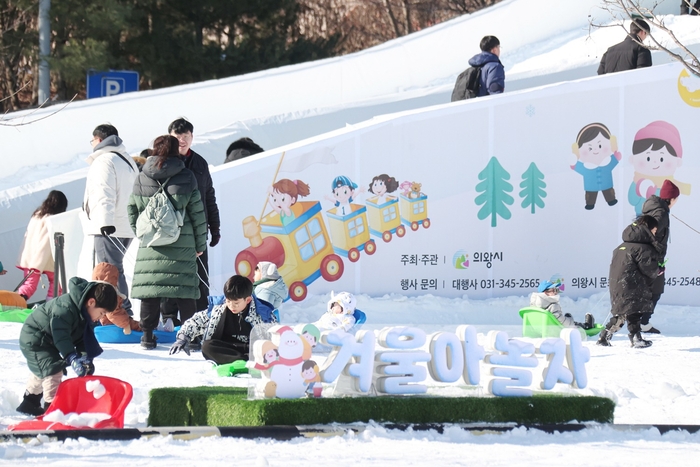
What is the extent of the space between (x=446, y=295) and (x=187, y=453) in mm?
6553

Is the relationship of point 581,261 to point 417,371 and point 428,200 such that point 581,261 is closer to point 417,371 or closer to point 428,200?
point 428,200

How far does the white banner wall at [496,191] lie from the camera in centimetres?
1097

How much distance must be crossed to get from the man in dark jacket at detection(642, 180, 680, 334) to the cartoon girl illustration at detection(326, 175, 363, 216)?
9.19ft

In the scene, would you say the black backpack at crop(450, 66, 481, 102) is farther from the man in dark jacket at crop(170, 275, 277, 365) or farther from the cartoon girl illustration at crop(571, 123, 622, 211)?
the man in dark jacket at crop(170, 275, 277, 365)

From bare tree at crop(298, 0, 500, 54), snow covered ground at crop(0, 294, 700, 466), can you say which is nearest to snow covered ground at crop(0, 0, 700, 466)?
snow covered ground at crop(0, 294, 700, 466)

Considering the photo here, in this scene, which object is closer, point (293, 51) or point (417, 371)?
point (417, 371)

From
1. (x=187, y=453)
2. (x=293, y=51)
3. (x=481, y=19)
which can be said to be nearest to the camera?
(x=187, y=453)

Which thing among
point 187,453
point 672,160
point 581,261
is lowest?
point 187,453

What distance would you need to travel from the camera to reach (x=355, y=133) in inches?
434

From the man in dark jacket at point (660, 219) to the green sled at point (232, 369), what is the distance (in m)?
3.65

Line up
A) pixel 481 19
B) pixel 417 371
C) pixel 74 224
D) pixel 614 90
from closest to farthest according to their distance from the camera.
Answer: pixel 417 371
pixel 74 224
pixel 614 90
pixel 481 19

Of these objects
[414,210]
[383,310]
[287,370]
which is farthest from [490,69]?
[287,370]

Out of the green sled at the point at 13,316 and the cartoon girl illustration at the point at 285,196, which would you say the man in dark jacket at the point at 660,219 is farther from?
the green sled at the point at 13,316

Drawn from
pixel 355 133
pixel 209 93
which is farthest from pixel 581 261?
pixel 209 93
